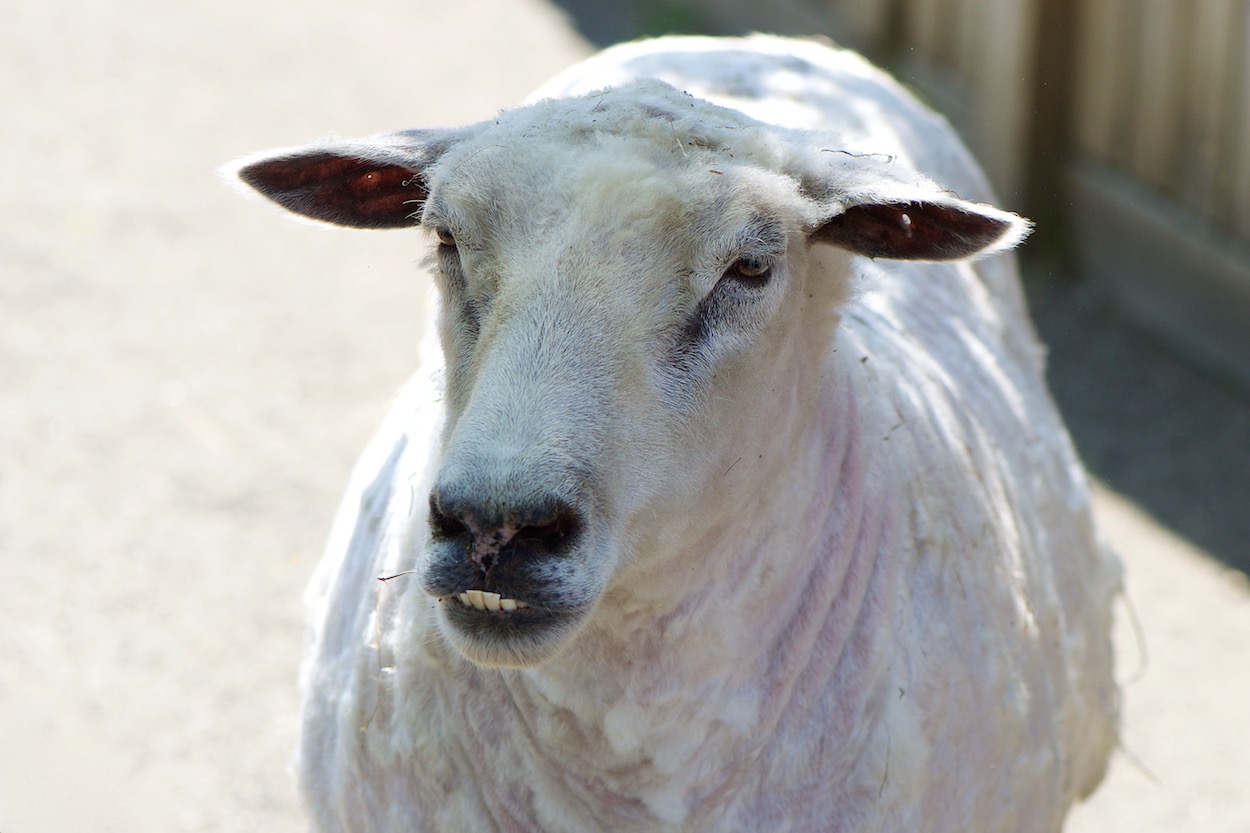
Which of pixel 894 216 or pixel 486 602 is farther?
pixel 894 216

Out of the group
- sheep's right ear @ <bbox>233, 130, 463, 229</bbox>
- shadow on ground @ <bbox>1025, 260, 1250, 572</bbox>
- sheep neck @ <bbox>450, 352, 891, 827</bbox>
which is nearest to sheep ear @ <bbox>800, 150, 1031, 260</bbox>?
sheep neck @ <bbox>450, 352, 891, 827</bbox>

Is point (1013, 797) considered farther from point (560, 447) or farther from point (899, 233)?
point (560, 447)

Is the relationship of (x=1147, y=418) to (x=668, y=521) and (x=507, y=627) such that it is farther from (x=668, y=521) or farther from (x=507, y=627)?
A: (x=507, y=627)

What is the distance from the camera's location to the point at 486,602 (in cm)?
210

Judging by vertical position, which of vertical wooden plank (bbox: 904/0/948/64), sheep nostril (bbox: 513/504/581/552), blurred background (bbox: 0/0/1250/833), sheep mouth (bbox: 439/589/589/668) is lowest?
blurred background (bbox: 0/0/1250/833)

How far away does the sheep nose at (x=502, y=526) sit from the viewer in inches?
78.5

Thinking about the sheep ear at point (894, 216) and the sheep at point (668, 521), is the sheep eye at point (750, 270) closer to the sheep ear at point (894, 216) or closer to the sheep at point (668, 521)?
the sheep at point (668, 521)

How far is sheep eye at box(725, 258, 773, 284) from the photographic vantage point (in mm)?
2324

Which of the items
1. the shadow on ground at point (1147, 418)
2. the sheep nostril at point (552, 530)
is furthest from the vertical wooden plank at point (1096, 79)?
the sheep nostril at point (552, 530)

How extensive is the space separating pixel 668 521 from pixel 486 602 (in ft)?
1.06

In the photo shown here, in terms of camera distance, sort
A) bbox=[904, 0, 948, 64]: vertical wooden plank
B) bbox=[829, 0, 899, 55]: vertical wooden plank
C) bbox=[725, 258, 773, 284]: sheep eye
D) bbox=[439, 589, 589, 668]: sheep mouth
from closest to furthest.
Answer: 1. bbox=[439, 589, 589, 668]: sheep mouth
2. bbox=[725, 258, 773, 284]: sheep eye
3. bbox=[904, 0, 948, 64]: vertical wooden plank
4. bbox=[829, 0, 899, 55]: vertical wooden plank

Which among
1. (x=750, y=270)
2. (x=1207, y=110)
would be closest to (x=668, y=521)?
(x=750, y=270)

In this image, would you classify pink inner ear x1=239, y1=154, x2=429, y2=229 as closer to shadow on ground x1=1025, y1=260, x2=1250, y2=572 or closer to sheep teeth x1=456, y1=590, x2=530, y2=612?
sheep teeth x1=456, y1=590, x2=530, y2=612

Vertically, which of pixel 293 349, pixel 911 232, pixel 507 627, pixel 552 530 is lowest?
pixel 293 349
